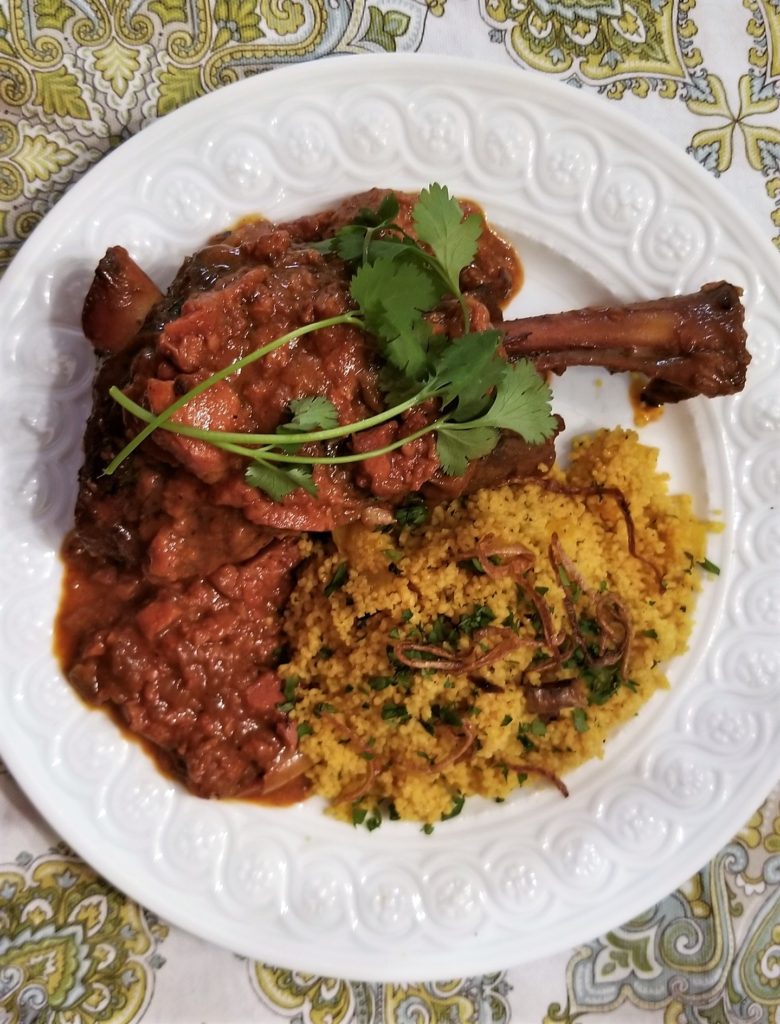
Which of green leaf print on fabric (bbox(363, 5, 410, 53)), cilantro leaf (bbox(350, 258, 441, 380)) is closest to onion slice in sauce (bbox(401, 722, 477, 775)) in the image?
cilantro leaf (bbox(350, 258, 441, 380))

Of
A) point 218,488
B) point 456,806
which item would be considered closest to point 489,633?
point 456,806

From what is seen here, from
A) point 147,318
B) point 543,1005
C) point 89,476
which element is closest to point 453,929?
point 543,1005

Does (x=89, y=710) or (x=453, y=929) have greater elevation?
(x=89, y=710)

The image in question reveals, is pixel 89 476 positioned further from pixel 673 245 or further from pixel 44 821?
pixel 673 245

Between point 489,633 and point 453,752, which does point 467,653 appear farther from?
point 453,752

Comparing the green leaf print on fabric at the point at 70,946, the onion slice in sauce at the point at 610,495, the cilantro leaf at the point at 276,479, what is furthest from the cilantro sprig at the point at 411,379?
the green leaf print on fabric at the point at 70,946

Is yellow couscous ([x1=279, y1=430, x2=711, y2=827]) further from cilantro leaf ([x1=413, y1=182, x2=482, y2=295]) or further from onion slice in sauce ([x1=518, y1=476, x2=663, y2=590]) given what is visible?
cilantro leaf ([x1=413, y1=182, x2=482, y2=295])
